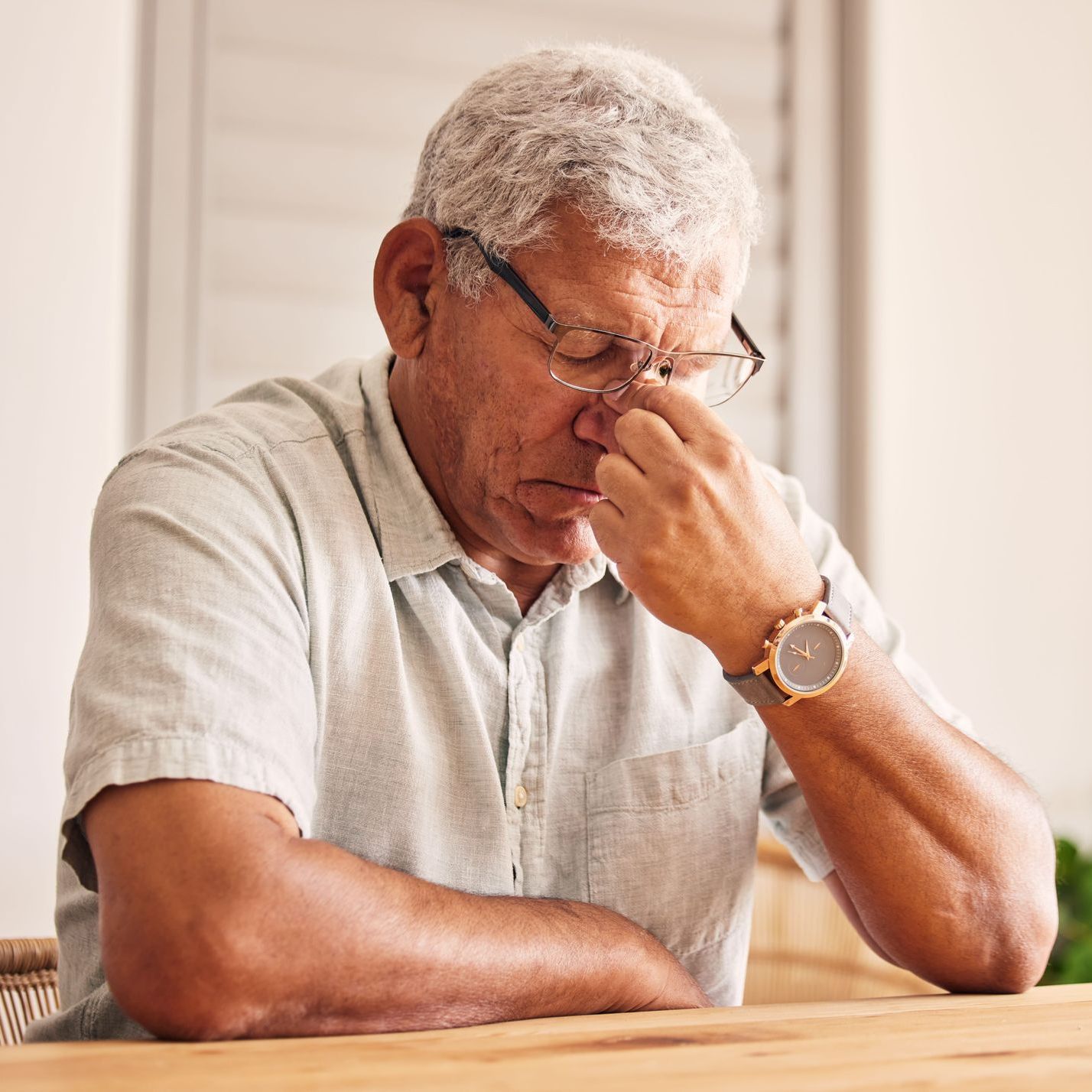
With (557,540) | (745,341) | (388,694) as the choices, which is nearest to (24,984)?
(388,694)

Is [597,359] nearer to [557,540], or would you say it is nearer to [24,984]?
[557,540]

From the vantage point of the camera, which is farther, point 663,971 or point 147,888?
point 663,971

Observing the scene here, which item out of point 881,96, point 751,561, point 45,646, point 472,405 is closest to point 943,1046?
point 751,561

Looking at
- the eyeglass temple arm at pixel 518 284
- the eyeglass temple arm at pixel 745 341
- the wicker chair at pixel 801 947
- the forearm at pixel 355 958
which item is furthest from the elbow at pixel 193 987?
the wicker chair at pixel 801 947

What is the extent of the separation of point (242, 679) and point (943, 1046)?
59cm

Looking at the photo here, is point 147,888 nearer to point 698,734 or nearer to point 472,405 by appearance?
point 472,405

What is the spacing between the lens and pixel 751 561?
1.17 metres

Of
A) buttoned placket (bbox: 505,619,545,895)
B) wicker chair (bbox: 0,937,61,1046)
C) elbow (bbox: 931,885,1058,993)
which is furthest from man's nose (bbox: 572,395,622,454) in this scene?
wicker chair (bbox: 0,937,61,1046)

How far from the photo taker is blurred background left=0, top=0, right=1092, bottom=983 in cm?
203

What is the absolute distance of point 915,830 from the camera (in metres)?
1.21

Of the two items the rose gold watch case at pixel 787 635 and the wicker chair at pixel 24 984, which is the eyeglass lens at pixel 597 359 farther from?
the wicker chair at pixel 24 984

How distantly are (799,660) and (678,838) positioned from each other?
323mm

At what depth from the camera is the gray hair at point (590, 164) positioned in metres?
1.23

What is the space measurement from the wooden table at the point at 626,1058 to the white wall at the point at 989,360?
5.84 ft
